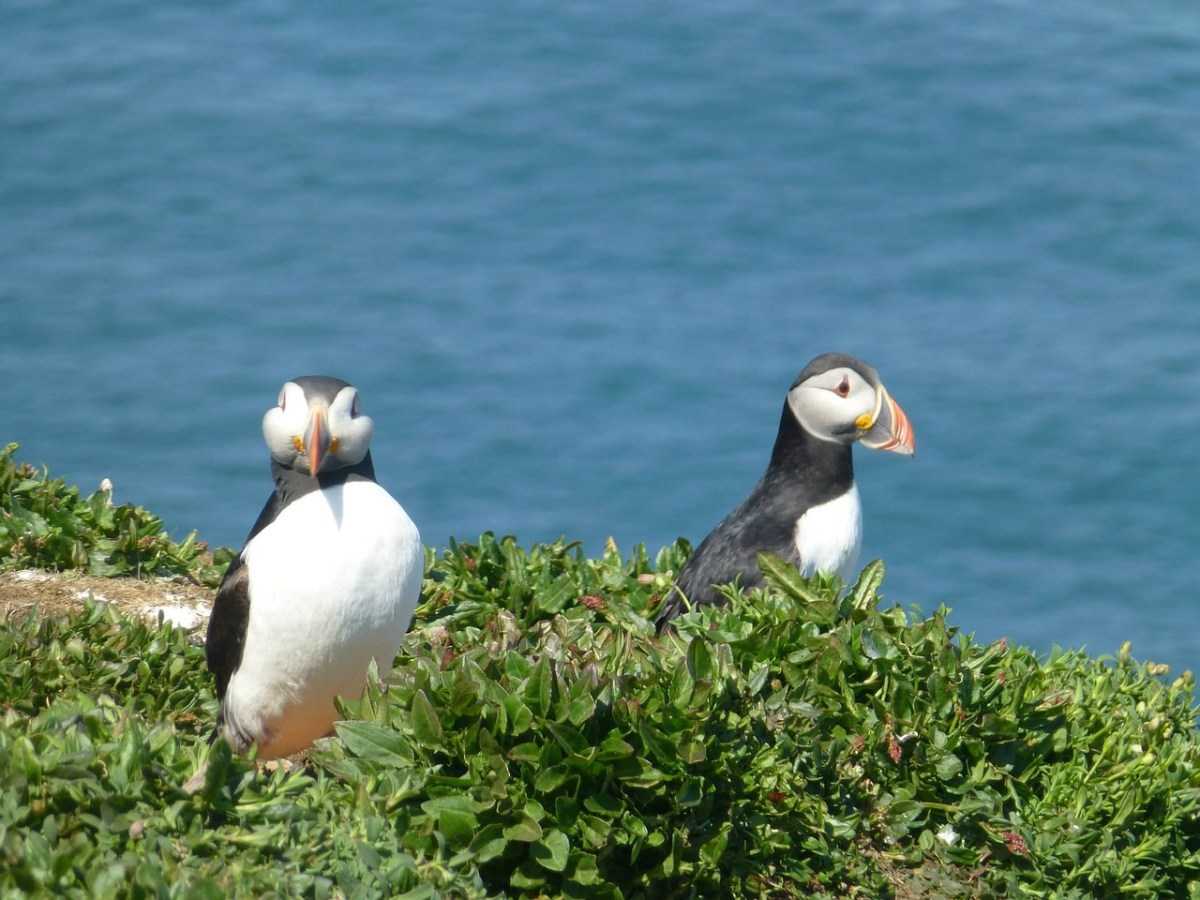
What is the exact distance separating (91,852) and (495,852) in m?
0.88

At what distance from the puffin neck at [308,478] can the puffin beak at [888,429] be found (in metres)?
2.04

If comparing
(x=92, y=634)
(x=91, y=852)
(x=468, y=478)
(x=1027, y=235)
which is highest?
(x=91, y=852)

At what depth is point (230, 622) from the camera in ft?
17.1

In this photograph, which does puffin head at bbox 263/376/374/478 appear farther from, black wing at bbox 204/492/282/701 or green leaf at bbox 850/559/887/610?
green leaf at bbox 850/559/887/610

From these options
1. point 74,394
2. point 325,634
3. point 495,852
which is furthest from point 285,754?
point 74,394

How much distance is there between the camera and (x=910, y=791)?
15.6 feet

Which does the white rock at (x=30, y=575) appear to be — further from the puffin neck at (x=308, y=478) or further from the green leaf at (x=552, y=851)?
the green leaf at (x=552, y=851)

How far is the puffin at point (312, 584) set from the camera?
5047 mm

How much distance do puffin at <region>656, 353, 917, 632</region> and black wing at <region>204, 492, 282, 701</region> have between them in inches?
60.8

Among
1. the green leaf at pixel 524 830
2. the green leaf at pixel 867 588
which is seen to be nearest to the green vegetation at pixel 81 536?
the green leaf at pixel 867 588

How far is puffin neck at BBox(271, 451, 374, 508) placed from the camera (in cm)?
521

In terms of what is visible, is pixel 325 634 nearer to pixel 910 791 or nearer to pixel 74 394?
pixel 910 791

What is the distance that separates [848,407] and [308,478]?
214 centimetres

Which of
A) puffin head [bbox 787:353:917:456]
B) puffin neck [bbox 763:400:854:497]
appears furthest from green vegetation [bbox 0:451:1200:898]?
puffin head [bbox 787:353:917:456]
